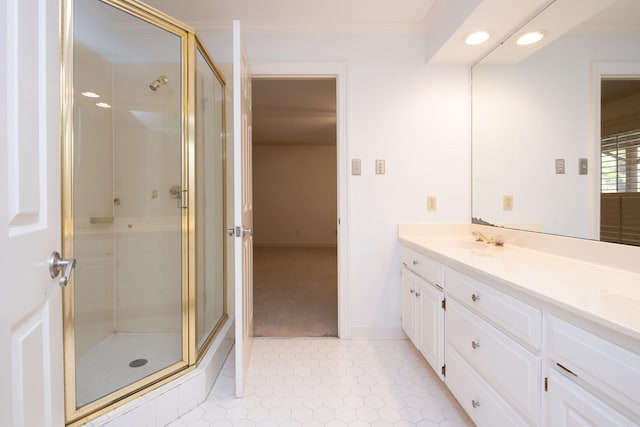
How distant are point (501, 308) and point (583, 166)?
84cm

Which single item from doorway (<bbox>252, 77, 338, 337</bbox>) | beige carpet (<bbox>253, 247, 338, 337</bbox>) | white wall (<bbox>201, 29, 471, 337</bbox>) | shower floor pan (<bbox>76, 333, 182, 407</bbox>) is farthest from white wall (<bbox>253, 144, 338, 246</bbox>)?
shower floor pan (<bbox>76, 333, 182, 407</bbox>)

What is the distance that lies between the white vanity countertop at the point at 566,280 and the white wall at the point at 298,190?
17.0 feet

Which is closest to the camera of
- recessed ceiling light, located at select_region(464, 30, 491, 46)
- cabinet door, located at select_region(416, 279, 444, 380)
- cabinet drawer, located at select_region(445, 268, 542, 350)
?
cabinet drawer, located at select_region(445, 268, 542, 350)

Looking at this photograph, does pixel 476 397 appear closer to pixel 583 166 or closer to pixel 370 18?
pixel 583 166

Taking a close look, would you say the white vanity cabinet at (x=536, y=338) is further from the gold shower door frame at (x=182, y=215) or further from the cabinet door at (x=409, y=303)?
the gold shower door frame at (x=182, y=215)

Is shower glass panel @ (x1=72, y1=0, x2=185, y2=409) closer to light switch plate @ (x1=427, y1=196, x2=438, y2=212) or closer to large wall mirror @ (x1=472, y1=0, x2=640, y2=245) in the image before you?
light switch plate @ (x1=427, y1=196, x2=438, y2=212)

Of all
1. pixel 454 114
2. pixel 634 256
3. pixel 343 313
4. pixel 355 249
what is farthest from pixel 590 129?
pixel 343 313

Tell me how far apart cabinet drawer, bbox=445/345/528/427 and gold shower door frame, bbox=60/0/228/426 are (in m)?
1.36

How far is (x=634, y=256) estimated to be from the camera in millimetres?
1174

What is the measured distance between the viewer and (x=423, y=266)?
6.06 ft

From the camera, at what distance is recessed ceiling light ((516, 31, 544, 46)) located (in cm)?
165

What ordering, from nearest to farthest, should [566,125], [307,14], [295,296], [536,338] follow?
[536,338] → [566,125] → [307,14] → [295,296]

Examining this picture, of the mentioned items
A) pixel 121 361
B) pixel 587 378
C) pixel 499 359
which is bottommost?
pixel 121 361

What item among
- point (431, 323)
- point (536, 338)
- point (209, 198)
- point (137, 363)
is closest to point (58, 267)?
point (137, 363)
